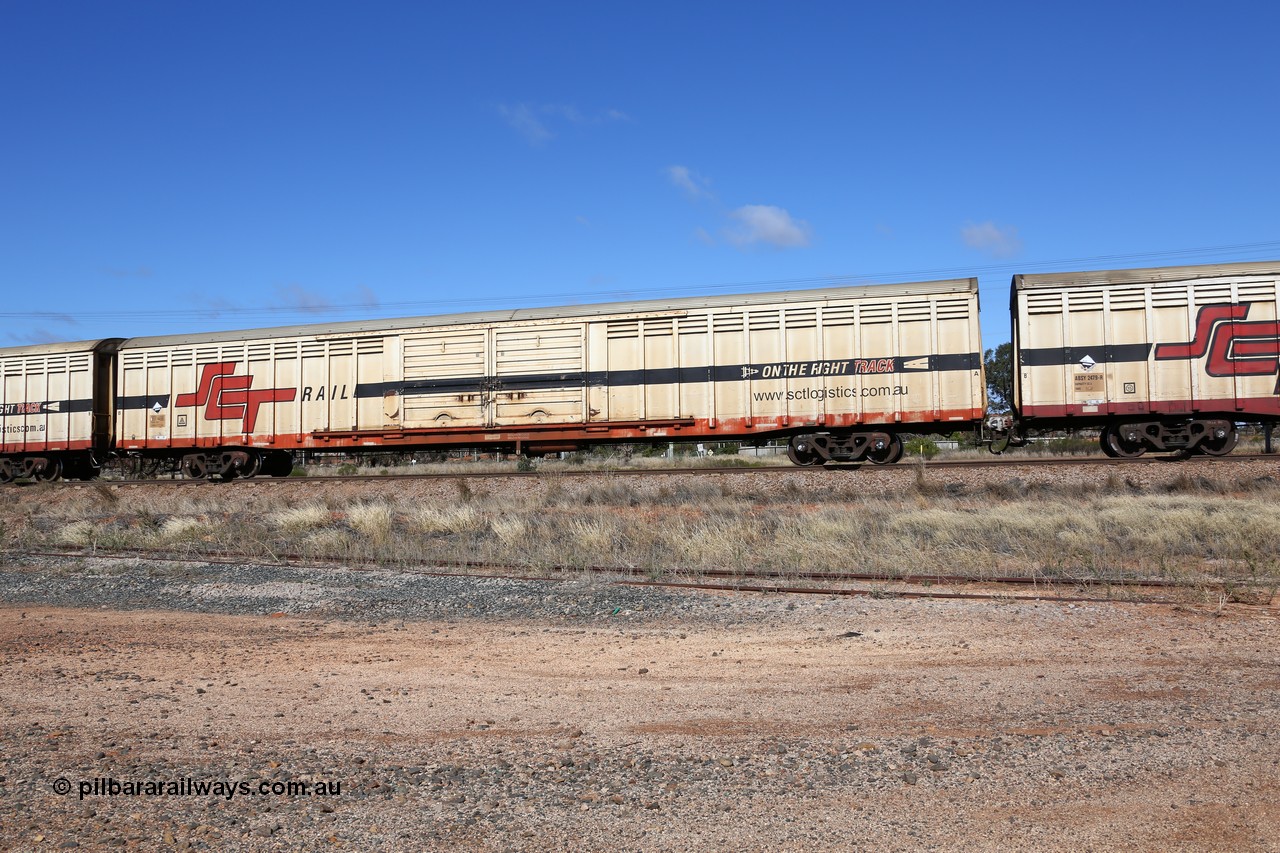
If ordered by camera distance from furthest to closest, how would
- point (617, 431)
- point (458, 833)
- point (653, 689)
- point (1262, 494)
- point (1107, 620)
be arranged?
point (617, 431)
point (1262, 494)
point (1107, 620)
point (653, 689)
point (458, 833)

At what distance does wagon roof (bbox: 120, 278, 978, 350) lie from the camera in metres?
16.8

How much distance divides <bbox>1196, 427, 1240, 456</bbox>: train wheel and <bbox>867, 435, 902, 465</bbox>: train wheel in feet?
17.5

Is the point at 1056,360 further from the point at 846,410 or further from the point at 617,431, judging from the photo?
the point at 617,431

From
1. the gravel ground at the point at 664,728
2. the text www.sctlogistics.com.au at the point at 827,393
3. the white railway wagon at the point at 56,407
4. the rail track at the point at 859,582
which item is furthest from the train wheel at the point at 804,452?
the white railway wagon at the point at 56,407

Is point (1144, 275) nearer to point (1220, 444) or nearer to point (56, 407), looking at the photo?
point (1220, 444)

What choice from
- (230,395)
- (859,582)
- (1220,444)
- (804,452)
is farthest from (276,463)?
(1220,444)

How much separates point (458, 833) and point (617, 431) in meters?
14.6

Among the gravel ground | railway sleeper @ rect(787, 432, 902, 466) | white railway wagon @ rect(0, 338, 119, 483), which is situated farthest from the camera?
white railway wagon @ rect(0, 338, 119, 483)

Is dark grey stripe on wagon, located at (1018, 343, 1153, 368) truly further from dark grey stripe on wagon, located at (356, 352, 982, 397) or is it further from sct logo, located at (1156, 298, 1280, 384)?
dark grey stripe on wagon, located at (356, 352, 982, 397)

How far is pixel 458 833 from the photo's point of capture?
341 cm

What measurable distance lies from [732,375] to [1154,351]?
7.46m

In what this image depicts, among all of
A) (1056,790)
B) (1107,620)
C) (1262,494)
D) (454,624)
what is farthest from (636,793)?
(1262,494)

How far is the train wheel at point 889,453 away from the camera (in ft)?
56.7

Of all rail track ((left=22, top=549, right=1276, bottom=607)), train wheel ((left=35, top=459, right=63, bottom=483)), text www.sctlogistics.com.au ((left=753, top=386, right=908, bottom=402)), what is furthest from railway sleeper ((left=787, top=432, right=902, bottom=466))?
train wheel ((left=35, top=459, right=63, bottom=483))
